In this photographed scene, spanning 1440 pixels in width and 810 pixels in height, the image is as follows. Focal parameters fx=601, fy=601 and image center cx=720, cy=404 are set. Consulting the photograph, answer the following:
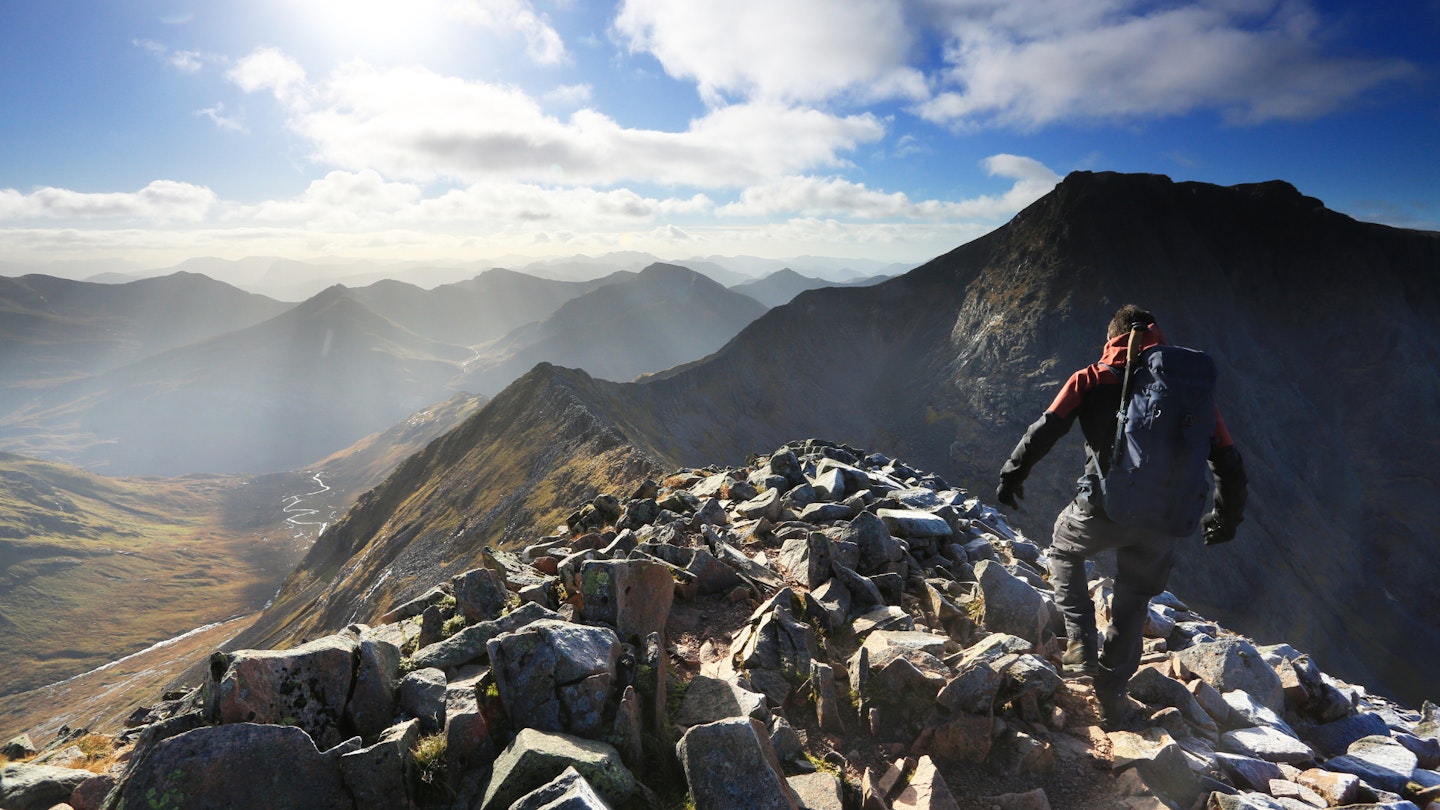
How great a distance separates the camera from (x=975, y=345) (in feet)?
300

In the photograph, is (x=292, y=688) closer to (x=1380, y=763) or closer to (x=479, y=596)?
(x=479, y=596)

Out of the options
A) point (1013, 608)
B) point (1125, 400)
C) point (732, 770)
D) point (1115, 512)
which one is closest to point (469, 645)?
point (732, 770)

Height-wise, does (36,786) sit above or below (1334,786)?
below

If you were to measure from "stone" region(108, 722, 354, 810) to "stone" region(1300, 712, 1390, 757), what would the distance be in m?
11.1

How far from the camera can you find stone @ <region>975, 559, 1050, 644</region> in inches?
340

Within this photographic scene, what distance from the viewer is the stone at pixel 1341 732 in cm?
762

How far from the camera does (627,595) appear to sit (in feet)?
24.9

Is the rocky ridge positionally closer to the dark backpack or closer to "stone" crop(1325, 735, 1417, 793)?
"stone" crop(1325, 735, 1417, 793)

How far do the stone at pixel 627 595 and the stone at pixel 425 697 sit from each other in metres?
1.78

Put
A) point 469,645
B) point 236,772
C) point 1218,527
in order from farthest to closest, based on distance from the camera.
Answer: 1. point 1218,527
2. point 469,645
3. point 236,772

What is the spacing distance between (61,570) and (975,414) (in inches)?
9194

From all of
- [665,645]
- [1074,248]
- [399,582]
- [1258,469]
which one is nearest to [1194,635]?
[665,645]

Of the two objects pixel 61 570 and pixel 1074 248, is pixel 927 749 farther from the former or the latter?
pixel 61 570

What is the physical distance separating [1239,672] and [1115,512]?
378 centimetres
